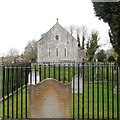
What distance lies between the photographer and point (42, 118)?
3.44 metres

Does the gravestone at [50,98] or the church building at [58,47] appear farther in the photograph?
the church building at [58,47]

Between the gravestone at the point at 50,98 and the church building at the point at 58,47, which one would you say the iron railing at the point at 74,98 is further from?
the church building at the point at 58,47

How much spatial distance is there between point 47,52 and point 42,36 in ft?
8.87

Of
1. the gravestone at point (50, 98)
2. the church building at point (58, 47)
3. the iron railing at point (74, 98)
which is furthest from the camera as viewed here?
the church building at point (58, 47)

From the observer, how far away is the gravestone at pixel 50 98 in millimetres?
→ 3357

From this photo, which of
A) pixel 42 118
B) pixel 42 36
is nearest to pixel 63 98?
pixel 42 118

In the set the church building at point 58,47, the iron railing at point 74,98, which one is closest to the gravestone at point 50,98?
the iron railing at point 74,98

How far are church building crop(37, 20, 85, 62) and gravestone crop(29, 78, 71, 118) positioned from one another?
29.4 ft

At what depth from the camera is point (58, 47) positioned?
1486cm

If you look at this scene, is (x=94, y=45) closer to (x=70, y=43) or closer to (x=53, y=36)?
(x=70, y=43)

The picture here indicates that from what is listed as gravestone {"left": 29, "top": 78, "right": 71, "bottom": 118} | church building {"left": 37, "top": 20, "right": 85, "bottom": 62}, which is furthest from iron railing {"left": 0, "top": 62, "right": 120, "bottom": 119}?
church building {"left": 37, "top": 20, "right": 85, "bottom": 62}

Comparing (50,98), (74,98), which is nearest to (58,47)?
(74,98)

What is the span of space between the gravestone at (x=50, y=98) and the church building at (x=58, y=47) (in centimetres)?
896

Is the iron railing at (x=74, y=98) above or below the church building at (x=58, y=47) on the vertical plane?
below
